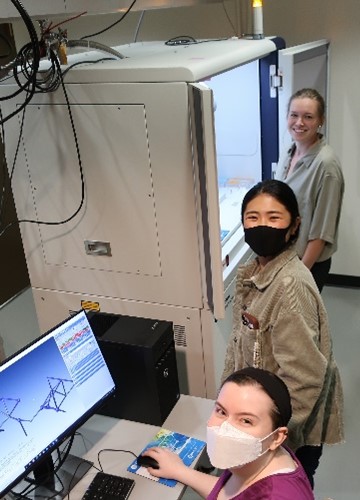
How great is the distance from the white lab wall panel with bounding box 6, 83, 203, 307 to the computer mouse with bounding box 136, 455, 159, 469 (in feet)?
1.69

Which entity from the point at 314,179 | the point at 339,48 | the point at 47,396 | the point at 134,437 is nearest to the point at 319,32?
the point at 339,48

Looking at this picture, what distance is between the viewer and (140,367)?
1608mm

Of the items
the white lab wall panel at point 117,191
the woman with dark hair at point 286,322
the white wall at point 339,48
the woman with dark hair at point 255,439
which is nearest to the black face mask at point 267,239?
the woman with dark hair at point 286,322

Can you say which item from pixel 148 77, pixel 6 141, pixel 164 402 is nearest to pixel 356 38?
pixel 148 77

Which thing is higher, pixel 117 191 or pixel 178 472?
pixel 117 191

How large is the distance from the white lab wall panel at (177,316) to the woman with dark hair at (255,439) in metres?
0.63

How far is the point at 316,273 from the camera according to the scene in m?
2.57

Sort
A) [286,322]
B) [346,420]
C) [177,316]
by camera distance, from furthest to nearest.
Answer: [346,420]
[177,316]
[286,322]

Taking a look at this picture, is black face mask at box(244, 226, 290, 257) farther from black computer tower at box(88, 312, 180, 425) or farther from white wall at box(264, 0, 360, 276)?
white wall at box(264, 0, 360, 276)

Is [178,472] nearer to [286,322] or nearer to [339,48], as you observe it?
[286,322]

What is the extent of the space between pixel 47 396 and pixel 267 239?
2.36 feet

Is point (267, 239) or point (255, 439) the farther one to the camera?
point (267, 239)

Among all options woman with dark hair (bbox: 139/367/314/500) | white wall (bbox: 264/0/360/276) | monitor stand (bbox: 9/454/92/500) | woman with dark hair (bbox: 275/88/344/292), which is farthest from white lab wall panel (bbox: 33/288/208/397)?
white wall (bbox: 264/0/360/276)

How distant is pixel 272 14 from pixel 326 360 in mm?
2519
